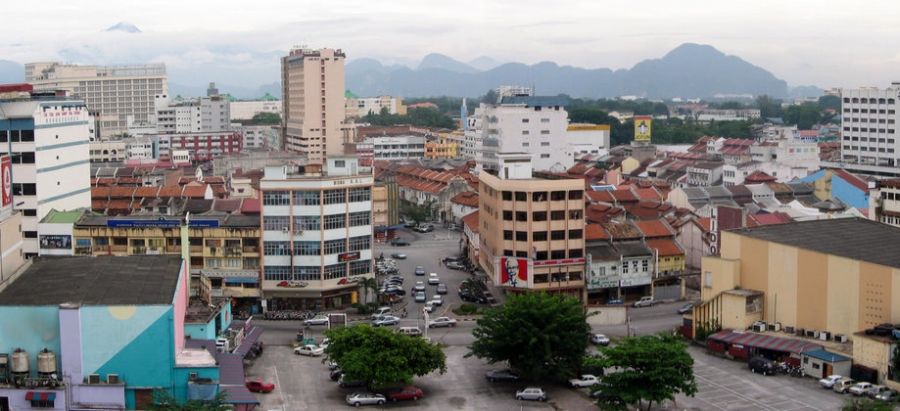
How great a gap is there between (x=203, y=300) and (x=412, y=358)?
7.11m

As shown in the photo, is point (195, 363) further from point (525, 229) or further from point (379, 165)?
point (379, 165)

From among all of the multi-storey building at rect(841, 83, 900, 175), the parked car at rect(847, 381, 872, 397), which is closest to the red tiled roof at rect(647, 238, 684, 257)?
the parked car at rect(847, 381, 872, 397)

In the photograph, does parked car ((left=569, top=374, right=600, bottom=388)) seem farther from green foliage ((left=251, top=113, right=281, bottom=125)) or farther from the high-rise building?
green foliage ((left=251, top=113, right=281, bottom=125))

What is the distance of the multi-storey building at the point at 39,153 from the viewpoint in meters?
30.9

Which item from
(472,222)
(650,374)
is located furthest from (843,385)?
(472,222)

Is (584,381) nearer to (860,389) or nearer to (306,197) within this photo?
(860,389)

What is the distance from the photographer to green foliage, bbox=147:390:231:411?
18.7 meters

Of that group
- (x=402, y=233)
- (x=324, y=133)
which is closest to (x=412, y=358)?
(x=402, y=233)

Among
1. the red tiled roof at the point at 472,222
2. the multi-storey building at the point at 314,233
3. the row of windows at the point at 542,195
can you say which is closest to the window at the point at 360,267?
the multi-storey building at the point at 314,233

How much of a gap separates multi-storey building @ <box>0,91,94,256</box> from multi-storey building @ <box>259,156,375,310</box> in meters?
6.62

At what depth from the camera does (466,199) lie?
4934 cm

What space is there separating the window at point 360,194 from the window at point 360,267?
1854 mm

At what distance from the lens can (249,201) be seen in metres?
36.9

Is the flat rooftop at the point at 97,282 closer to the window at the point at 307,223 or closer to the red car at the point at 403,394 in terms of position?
the red car at the point at 403,394
